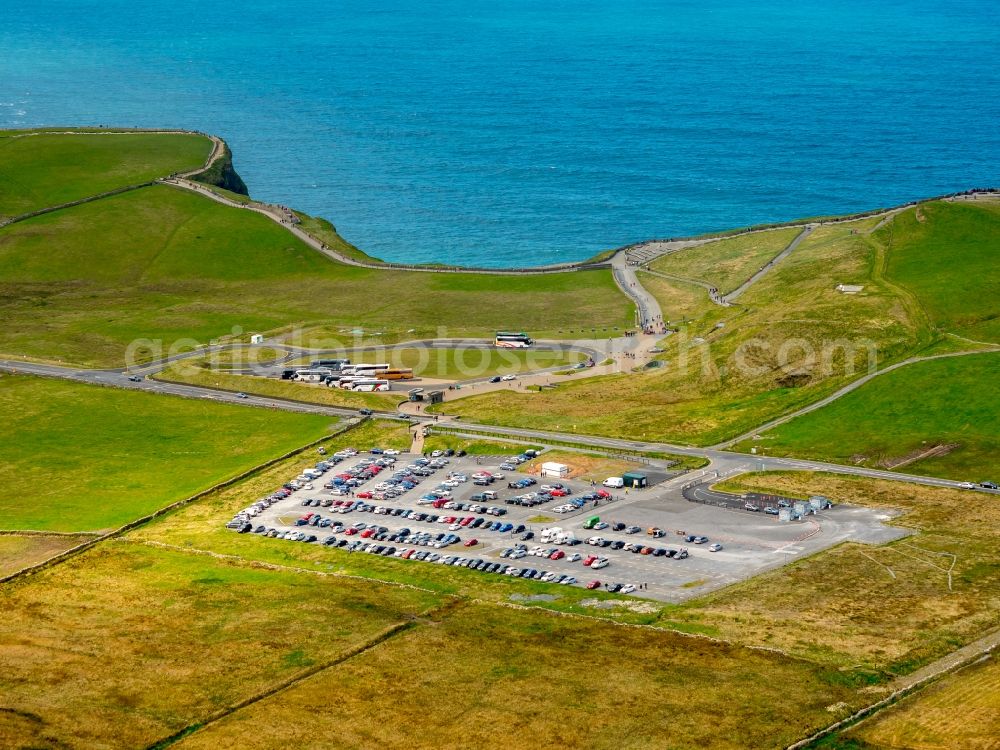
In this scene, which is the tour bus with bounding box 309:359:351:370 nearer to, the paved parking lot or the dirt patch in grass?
the paved parking lot

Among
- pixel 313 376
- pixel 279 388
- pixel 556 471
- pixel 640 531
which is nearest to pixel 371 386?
pixel 313 376

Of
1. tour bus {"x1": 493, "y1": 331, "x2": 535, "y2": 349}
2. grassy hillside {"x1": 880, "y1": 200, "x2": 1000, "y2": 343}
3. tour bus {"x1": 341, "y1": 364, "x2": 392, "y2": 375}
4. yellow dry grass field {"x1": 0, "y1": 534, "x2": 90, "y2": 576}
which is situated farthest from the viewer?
tour bus {"x1": 493, "y1": 331, "x2": 535, "y2": 349}

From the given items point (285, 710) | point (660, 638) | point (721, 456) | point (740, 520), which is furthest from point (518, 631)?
point (721, 456)

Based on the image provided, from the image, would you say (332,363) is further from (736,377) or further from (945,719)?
(945,719)

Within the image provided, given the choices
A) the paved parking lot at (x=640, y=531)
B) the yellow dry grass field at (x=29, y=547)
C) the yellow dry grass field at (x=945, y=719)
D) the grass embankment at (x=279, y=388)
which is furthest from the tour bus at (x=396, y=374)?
the yellow dry grass field at (x=945, y=719)

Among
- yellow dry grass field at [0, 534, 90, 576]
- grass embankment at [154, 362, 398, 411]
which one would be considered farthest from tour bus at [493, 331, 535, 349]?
yellow dry grass field at [0, 534, 90, 576]

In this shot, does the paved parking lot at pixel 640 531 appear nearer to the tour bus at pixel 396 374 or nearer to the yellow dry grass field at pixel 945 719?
the yellow dry grass field at pixel 945 719
